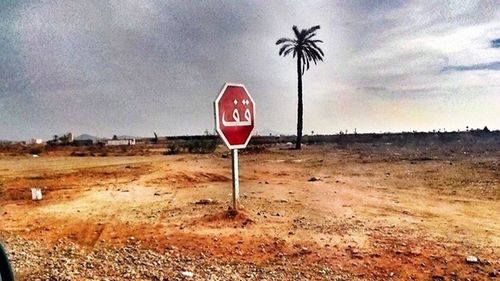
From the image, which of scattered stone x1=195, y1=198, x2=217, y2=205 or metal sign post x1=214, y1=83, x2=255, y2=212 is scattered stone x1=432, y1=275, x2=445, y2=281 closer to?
metal sign post x1=214, y1=83, x2=255, y2=212

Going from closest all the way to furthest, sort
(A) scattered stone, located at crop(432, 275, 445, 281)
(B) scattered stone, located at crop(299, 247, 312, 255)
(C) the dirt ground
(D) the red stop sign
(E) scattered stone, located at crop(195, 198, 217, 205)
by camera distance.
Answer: (A) scattered stone, located at crop(432, 275, 445, 281) < (C) the dirt ground < (B) scattered stone, located at crop(299, 247, 312, 255) < (D) the red stop sign < (E) scattered stone, located at crop(195, 198, 217, 205)

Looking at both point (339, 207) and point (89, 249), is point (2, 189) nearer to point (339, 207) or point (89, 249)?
point (89, 249)

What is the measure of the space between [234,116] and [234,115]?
0.01 m

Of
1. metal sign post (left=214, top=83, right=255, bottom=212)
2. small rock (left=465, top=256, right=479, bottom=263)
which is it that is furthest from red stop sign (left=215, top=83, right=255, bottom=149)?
small rock (left=465, top=256, right=479, bottom=263)

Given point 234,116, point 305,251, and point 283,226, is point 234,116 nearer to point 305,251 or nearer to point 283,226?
point 283,226

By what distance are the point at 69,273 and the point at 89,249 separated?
0.83 metres

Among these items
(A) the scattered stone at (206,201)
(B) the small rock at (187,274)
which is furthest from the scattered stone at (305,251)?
(A) the scattered stone at (206,201)

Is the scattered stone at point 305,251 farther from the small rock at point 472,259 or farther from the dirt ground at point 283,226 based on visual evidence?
the small rock at point 472,259

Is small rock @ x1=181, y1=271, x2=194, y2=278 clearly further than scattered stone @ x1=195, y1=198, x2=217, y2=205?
No

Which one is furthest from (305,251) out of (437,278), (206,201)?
(206,201)

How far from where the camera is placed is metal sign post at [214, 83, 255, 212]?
6.24 m

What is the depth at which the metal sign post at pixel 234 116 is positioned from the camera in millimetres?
6242

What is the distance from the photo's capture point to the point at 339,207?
7.98m

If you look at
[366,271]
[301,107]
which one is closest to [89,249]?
[366,271]
